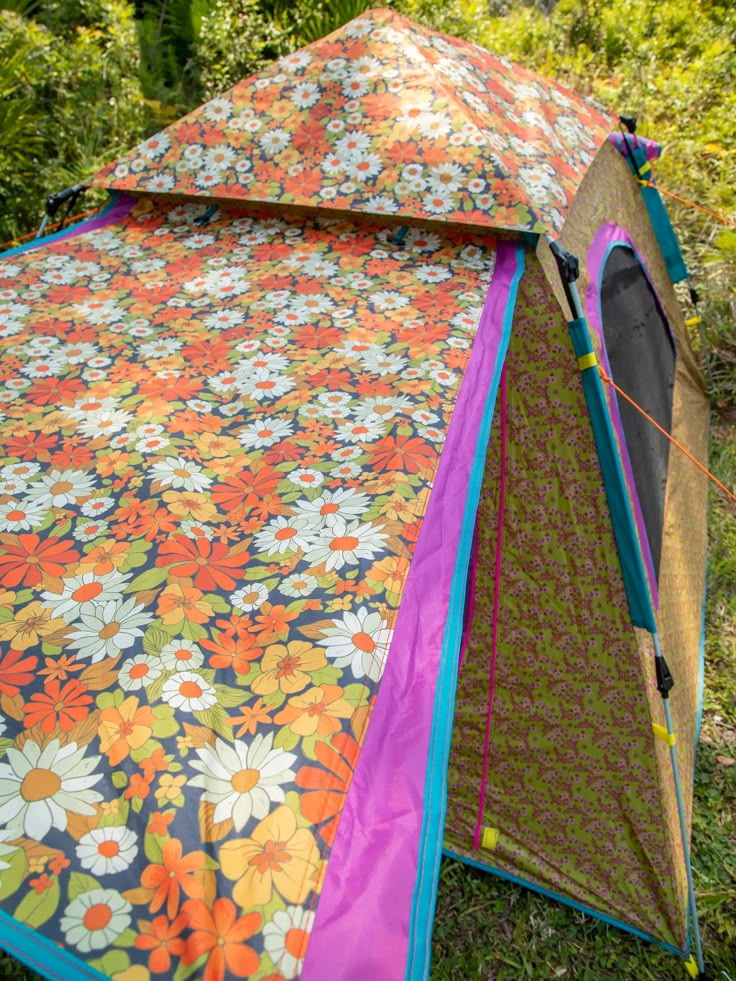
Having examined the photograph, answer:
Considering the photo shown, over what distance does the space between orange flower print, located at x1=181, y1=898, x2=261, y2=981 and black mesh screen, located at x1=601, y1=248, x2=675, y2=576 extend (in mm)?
1337

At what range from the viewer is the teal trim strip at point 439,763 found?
2.37ft

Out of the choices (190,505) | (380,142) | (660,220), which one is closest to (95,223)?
(380,142)

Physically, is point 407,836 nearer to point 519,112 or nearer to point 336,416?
point 336,416

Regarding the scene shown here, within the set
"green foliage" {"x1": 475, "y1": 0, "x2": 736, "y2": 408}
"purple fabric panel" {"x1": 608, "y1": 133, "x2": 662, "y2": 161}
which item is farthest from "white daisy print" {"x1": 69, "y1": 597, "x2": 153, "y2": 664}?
"green foliage" {"x1": 475, "y1": 0, "x2": 736, "y2": 408}

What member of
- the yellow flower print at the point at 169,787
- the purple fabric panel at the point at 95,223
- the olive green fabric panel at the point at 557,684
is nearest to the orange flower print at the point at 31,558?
the yellow flower print at the point at 169,787

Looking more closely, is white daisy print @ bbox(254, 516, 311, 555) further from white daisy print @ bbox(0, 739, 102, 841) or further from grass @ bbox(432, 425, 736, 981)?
grass @ bbox(432, 425, 736, 981)

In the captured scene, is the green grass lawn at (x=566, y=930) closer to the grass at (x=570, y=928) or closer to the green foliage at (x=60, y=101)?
the grass at (x=570, y=928)

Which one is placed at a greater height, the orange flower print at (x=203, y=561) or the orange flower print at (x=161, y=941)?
the orange flower print at (x=203, y=561)

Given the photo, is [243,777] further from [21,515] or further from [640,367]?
[640,367]

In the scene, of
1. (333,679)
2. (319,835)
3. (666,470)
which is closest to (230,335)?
(333,679)

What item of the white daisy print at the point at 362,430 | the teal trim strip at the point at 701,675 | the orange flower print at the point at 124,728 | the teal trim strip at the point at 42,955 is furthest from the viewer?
the teal trim strip at the point at 701,675

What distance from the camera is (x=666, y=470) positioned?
2.12 metres

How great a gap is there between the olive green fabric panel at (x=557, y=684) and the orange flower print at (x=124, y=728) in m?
0.98

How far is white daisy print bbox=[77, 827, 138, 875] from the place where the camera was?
707mm
